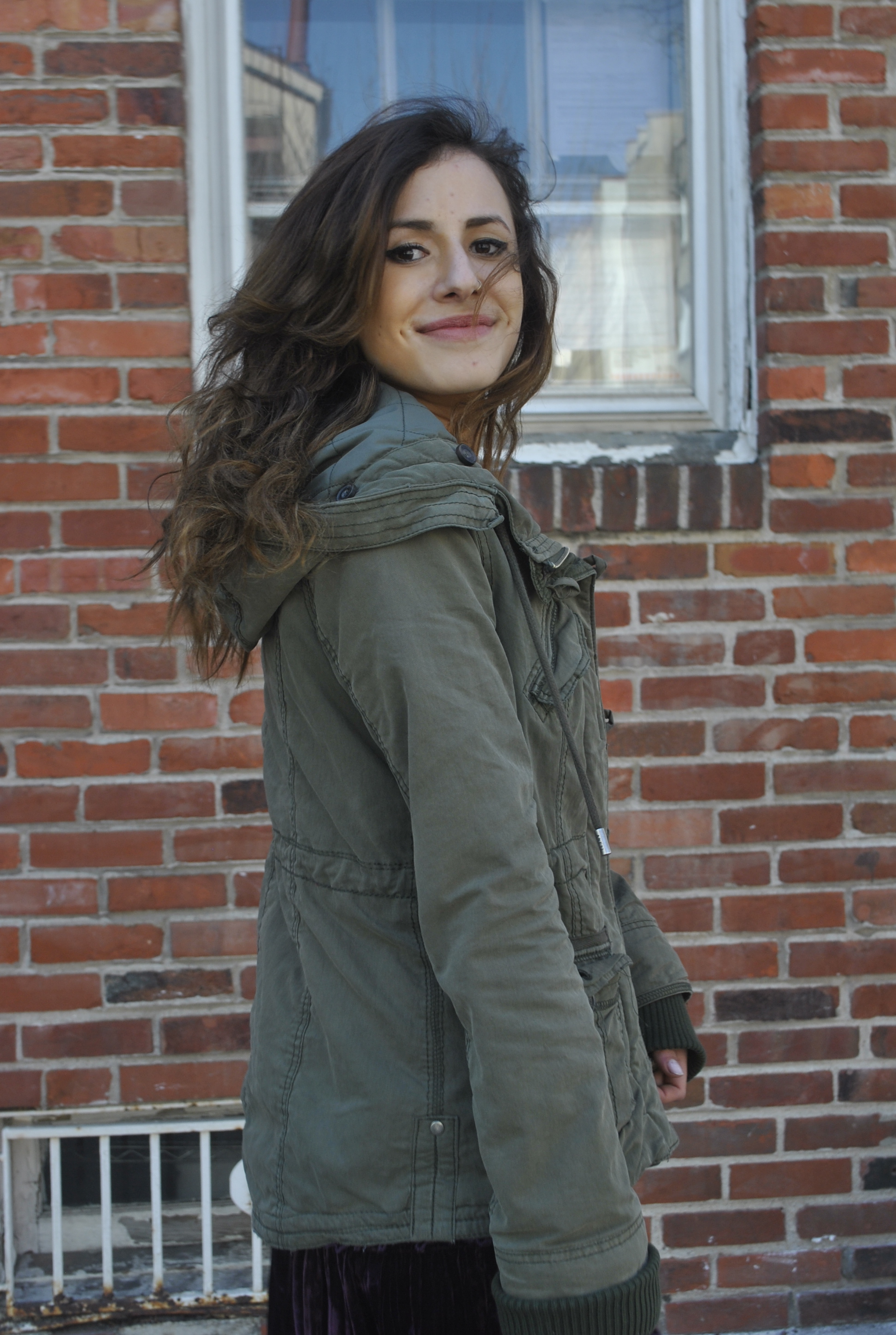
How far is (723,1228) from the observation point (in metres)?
2.26

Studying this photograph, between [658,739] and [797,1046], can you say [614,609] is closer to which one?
[658,739]

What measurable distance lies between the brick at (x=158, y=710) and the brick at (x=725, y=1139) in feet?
4.30

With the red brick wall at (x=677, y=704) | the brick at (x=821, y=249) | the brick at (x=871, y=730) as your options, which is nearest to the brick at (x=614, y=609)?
the red brick wall at (x=677, y=704)

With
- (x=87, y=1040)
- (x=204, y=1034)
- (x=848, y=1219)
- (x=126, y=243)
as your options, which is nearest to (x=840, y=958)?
(x=848, y=1219)

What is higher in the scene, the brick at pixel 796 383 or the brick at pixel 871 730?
the brick at pixel 796 383

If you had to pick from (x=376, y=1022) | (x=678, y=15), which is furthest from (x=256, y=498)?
(x=678, y=15)

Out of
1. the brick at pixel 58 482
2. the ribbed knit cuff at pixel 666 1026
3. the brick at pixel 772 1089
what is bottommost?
the brick at pixel 772 1089

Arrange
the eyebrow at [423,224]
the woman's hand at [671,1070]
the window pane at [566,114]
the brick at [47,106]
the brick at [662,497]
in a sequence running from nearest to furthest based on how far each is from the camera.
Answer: the eyebrow at [423,224] < the woman's hand at [671,1070] < the brick at [47,106] < the brick at [662,497] < the window pane at [566,114]

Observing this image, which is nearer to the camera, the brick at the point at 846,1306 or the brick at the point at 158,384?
the brick at the point at 158,384

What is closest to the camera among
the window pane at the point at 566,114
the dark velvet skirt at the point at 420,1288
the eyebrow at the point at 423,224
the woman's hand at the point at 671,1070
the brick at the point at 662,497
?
the dark velvet skirt at the point at 420,1288

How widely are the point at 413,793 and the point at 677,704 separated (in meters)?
1.39

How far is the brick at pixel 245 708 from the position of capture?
221cm

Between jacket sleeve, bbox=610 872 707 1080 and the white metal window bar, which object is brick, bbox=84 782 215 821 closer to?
the white metal window bar

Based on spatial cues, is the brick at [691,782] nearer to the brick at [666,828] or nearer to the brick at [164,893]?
the brick at [666,828]
